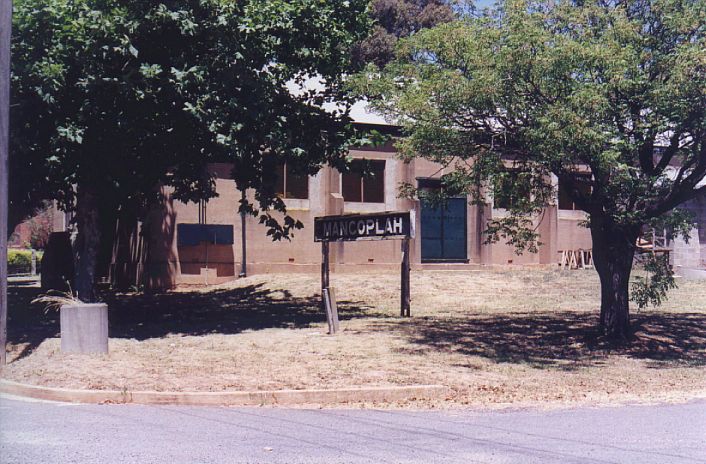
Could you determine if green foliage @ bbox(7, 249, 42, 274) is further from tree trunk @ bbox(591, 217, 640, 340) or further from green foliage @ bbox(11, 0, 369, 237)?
tree trunk @ bbox(591, 217, 640, 340)

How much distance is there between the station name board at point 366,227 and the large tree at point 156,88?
198cm

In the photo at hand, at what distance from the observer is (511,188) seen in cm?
1622

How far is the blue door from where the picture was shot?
1260 inches

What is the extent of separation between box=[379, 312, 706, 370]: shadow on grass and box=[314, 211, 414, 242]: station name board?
220 cm

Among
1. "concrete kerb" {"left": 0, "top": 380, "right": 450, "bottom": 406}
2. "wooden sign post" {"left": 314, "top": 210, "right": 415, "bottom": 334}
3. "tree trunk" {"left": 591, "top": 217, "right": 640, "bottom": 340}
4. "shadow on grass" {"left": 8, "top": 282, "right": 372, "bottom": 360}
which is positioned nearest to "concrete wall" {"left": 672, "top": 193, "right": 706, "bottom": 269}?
"shadow on grass" {"left": 8, "top": 282, "right": 372, "bottom": 360}

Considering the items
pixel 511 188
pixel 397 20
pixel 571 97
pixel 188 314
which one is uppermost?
pixel 397 20

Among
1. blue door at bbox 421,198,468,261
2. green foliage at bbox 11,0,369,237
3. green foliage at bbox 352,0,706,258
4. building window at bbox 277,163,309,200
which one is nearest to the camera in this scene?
green foliage at bbox 352,0,706,258

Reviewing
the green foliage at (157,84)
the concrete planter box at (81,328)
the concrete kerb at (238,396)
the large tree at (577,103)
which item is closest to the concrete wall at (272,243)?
the green foliage at (157,84)

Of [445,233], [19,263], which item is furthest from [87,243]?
[19,263]

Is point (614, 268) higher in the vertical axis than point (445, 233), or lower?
lower

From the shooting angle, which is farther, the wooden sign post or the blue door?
the blue door

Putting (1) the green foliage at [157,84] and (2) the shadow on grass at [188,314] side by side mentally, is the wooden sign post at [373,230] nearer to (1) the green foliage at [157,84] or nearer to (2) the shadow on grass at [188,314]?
(2) the shadow on grass at [188,314]

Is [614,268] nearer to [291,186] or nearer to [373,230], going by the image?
[373,230]

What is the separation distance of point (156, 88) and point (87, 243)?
15.6 feet
